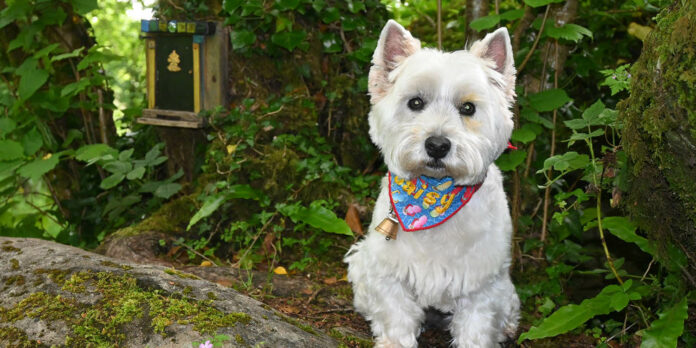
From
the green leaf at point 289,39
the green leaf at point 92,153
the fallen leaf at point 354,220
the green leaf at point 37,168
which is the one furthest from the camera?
the green leaf at point 289,39

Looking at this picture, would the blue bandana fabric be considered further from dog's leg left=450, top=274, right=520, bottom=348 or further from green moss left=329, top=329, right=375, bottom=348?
green moss left=329, top=329, right=375, bottom=348

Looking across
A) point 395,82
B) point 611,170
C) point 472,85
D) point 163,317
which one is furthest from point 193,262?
→ point 611,170

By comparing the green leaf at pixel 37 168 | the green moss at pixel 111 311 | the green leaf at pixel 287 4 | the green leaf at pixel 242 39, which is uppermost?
the green leaf at pixel 287 4

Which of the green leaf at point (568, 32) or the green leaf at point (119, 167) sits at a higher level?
the green leaf at point (568, 32)

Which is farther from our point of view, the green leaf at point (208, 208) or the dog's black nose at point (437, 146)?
the green leaf at point (208, 208)

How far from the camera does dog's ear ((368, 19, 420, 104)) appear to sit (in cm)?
330

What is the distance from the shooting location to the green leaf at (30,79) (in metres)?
5.29

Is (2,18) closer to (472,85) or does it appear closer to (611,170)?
(472,85)

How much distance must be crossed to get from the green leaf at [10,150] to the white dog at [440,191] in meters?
3.27

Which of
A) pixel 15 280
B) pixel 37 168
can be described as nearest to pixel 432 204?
pixel 15 280

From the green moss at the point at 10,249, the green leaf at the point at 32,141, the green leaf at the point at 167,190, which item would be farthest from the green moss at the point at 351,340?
the green leaf at the point at 32,141

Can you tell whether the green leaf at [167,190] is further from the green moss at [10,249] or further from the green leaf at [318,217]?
the green moss at [10,249]

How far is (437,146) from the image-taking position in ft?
9.55

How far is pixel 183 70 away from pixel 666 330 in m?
4.09
